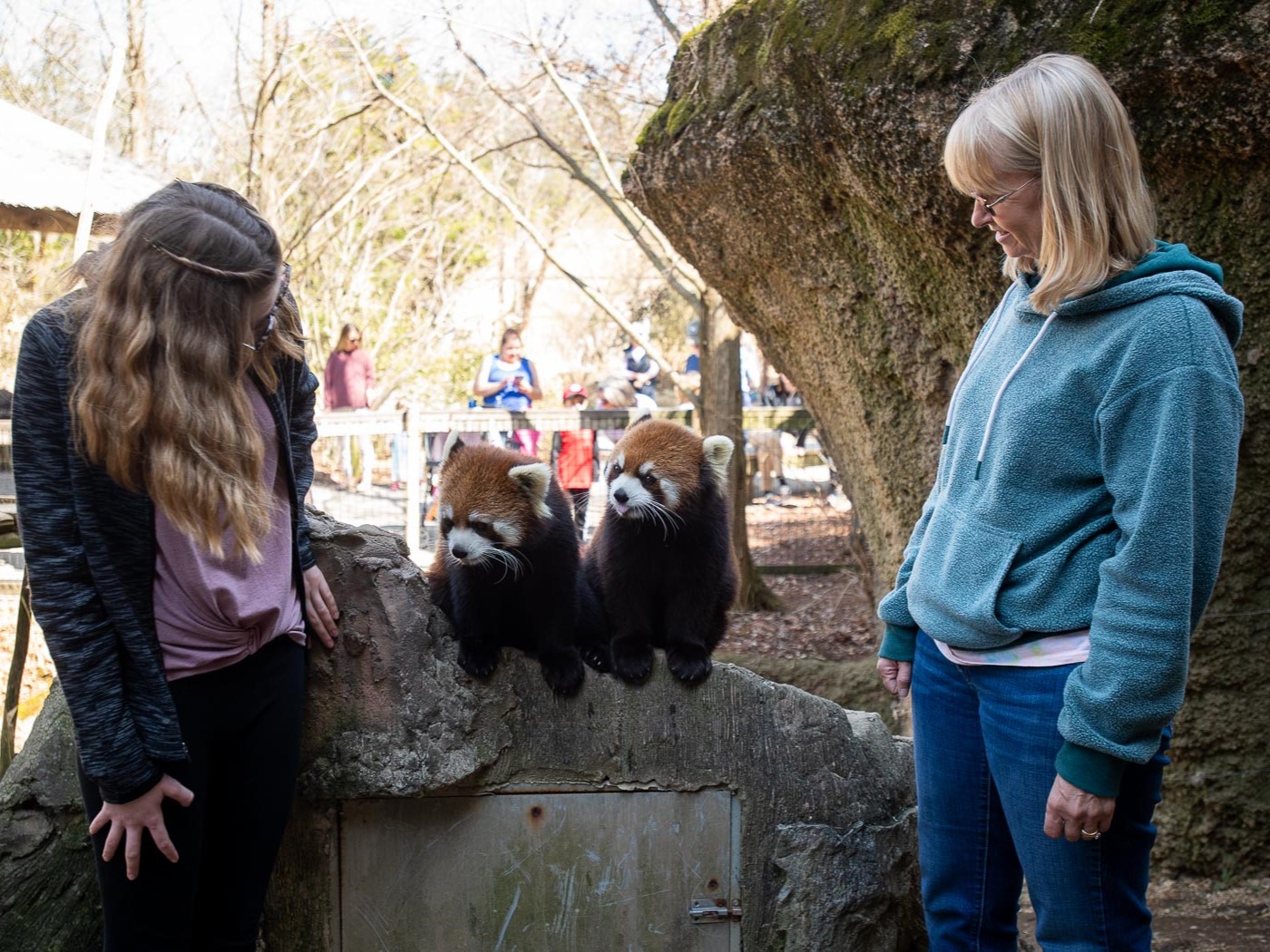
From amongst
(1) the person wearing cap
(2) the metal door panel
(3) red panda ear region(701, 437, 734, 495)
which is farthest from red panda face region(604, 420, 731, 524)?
(1) the person wearing cap

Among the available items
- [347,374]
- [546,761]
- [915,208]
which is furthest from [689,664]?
[347,374]

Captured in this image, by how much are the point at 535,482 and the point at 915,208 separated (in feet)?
5.43

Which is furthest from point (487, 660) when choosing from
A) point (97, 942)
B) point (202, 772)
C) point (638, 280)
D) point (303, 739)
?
point (638, 280)

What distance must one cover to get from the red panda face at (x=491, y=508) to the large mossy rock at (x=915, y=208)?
5.42ft

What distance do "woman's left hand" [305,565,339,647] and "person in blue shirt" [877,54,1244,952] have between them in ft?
4.65

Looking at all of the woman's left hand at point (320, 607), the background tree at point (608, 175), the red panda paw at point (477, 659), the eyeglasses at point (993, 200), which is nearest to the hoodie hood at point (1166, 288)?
the eyeglasses at point (993, 200)

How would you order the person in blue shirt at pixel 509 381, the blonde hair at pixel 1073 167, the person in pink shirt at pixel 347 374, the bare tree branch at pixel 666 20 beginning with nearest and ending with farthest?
the blonde hair at pixel 1073 167 < the bare tree branch at pixel 666 20 < the person in blue shirt at pixel 509 381 < the person in pink shirt at pixel 347 374

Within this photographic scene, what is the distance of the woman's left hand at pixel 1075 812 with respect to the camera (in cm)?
170

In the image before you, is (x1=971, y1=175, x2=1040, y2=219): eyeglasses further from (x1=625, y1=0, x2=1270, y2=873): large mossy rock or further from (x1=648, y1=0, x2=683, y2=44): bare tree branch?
(x1=648, y1=0, x2=683, y2=44): bare tree branch

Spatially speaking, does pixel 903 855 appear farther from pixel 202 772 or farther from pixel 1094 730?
pixel 202 772

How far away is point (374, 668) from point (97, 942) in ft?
3.11

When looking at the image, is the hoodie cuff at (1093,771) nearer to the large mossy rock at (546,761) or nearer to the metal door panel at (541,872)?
the large mossy rock at (546,761)

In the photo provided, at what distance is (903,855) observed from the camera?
287 centimetres

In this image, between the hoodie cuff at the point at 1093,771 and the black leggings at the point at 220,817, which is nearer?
the hoodie cuff at the point at 1093,771
